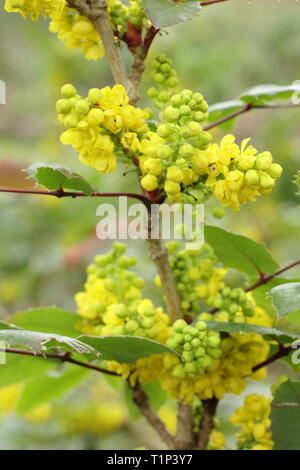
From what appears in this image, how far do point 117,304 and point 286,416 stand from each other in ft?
0.89

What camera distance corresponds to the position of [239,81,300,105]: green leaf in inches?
41.2

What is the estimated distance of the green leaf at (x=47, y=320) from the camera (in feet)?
3.32

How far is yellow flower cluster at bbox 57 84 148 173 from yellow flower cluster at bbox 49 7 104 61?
113 mm

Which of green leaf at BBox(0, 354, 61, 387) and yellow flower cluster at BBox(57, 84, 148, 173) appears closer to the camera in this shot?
yellow flower cluster at BBox(57, 84, 148, 173)

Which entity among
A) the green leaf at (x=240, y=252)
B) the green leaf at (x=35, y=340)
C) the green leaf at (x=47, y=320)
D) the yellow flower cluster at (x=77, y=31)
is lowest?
the green leaf at (x=35, y=340)

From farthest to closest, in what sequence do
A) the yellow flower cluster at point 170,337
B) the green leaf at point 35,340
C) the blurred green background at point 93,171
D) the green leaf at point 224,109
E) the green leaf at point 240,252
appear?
the blurred green background at point 93,171
the green leaf at point 224,109
the green leaf at point 240,252
the yellow flower cluster at point 170,337
the green leaf at point 35,340

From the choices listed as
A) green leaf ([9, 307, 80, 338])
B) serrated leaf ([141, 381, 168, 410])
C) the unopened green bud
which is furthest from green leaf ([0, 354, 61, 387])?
the unopened green bud

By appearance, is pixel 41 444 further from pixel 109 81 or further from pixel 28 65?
pixel 28 65

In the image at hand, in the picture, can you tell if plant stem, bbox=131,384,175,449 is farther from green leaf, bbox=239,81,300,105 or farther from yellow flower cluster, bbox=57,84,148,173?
green leaf, bbox=239,81,300,105

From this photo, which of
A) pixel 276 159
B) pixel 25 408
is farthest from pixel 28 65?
pixel 25 408

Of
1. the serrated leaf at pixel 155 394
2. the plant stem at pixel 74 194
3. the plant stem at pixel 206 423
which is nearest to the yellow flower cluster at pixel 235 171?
the plant stem at pixel 74 194

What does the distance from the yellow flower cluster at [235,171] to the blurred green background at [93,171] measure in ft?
1.50

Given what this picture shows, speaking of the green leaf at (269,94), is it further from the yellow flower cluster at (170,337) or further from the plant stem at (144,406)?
the plant stem at (144,406)

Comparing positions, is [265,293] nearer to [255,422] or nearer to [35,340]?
[255,422]
